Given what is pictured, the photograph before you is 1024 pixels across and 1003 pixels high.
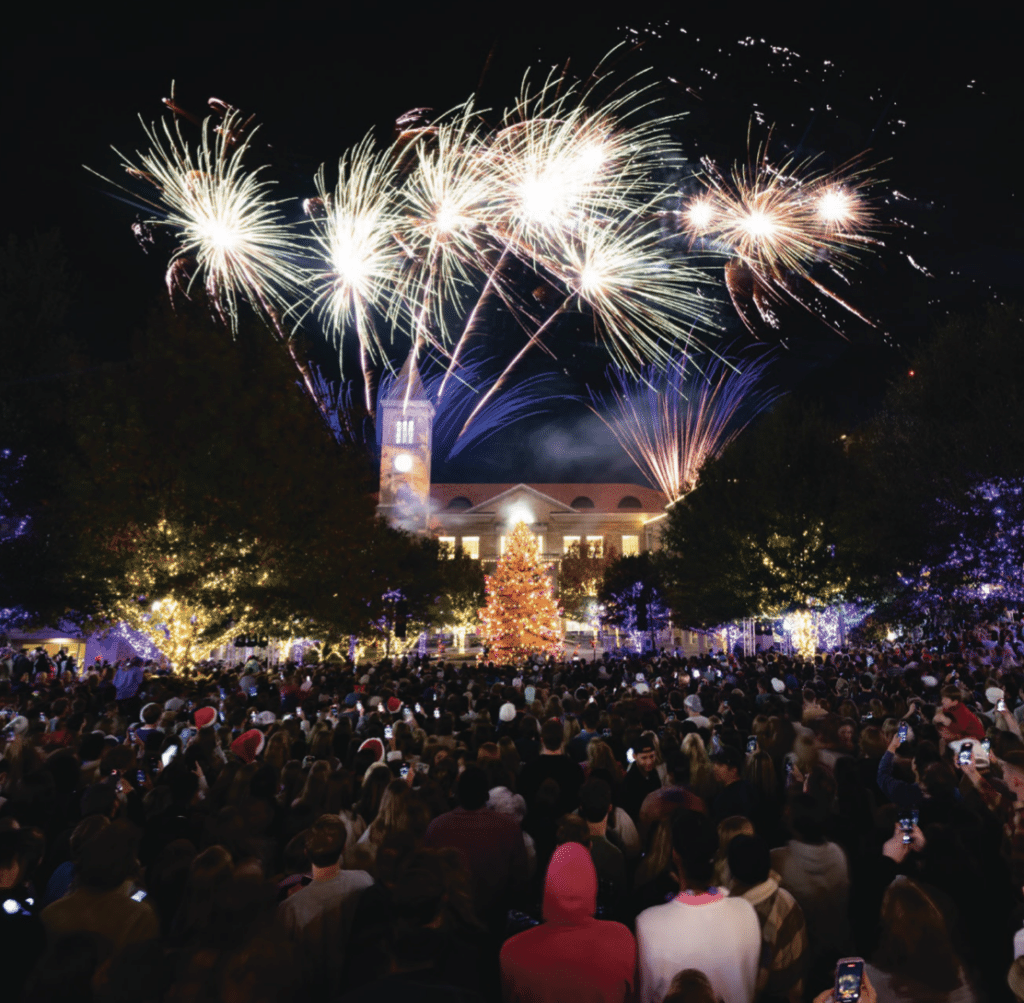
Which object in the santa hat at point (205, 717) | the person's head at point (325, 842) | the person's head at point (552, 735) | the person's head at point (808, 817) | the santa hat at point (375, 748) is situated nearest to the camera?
the person's head at point (325, 842)

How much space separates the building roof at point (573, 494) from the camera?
320 ft

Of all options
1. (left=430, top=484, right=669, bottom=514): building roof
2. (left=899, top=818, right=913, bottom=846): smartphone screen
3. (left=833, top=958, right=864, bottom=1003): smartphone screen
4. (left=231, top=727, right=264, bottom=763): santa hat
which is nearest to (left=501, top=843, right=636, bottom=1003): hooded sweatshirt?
(left=833, top=958, right=864, bottom=1003): smartphone screen

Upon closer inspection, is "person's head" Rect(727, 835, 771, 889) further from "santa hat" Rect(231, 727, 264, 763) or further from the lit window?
the lit window

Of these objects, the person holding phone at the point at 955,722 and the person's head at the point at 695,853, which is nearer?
the person's head at the point at 695,853

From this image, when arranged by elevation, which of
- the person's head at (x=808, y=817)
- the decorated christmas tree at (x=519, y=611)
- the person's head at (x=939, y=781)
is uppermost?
the decorated christmas tree at (x=519, y=611)

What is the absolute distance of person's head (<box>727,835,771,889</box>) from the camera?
3.36 m

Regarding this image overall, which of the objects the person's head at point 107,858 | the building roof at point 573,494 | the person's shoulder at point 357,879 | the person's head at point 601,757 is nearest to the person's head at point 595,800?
the person's shoulder at point 357,879

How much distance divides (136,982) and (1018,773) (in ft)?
17.8

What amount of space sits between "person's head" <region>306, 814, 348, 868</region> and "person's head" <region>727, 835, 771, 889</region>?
193cm

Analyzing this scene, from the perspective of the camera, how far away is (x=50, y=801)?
5.55 metres

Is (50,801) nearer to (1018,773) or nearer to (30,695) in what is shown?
(1018,773)

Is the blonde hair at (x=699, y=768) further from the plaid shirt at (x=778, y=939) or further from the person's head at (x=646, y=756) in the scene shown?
the plaid shirt at (x=778, y=939)

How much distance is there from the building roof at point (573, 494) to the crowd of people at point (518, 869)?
8927 centimetres

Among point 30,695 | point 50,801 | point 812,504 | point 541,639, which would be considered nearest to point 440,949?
point 50,801
